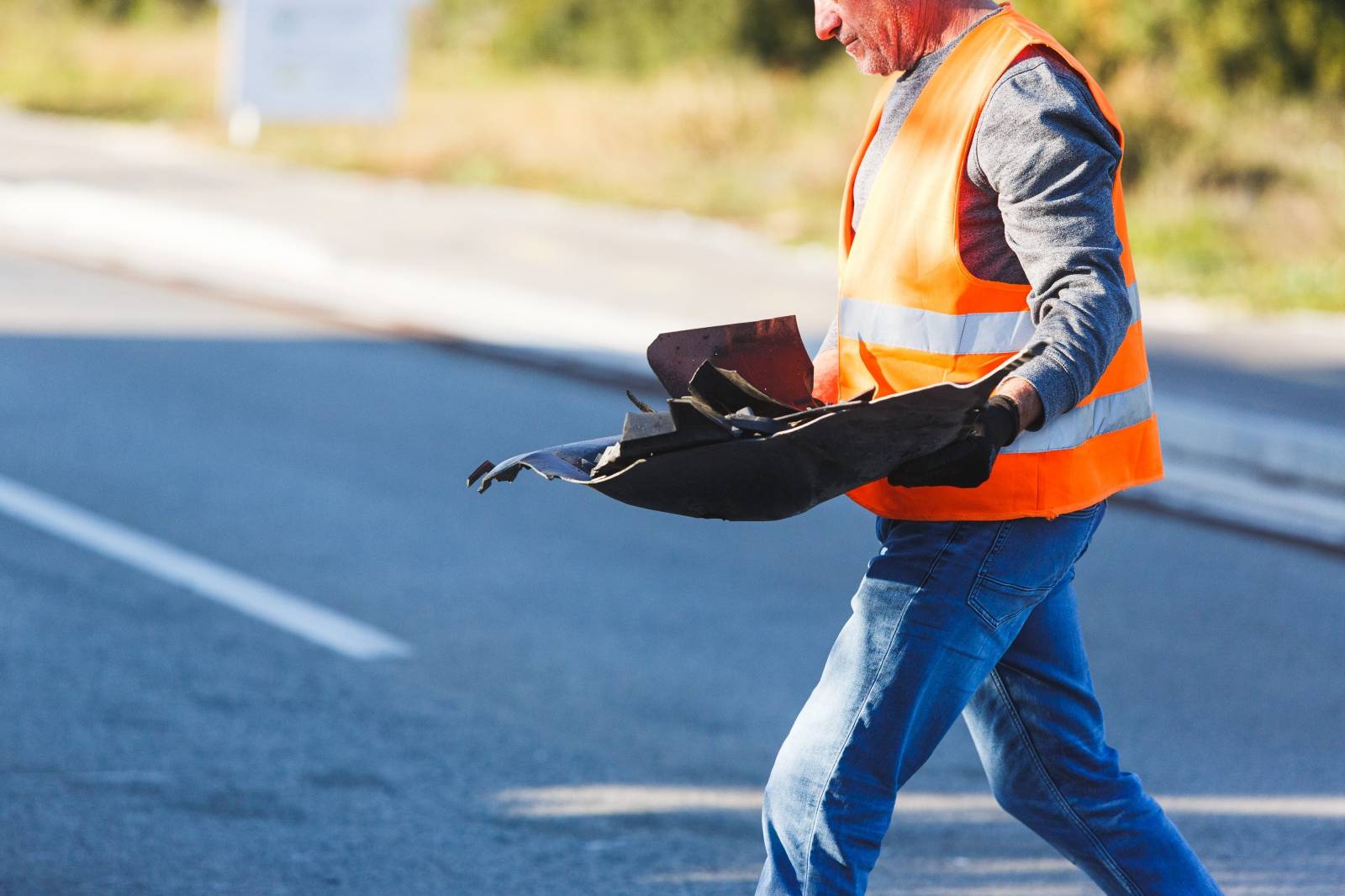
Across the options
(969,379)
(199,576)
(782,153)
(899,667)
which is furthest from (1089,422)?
(782,153)

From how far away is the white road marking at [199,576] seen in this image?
19.1 ft

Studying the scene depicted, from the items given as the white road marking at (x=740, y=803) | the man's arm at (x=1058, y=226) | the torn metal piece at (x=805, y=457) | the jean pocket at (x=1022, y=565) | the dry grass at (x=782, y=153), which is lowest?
the white road marking at (x=740, y=803)

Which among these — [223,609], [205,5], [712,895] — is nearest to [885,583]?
[712,895]

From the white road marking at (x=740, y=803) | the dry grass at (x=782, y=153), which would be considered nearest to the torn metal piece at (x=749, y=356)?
the white road marking at (x=740, y=803)

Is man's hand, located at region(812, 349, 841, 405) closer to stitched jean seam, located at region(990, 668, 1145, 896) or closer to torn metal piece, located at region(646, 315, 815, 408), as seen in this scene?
torn metal piece, located at region(646, 315, 815, 408)

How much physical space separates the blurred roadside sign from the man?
18818mm

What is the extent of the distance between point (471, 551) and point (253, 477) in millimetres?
1401

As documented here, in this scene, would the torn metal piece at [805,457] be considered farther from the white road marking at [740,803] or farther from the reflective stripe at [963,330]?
Result: the white road marking at [740,803]

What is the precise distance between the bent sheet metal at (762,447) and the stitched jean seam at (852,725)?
269 millimetres

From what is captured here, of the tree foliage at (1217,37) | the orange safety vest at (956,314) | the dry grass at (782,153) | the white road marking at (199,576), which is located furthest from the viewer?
the tree foliage at (1217,37)

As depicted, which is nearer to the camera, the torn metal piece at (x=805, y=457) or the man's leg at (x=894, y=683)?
the torn metal piece at (x=805, y=457)

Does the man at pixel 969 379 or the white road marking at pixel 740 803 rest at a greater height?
the man at pixel 969 379

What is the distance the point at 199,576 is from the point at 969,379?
4.24 metres

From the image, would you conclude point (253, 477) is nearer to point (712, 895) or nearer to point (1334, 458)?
point (712, 895)
